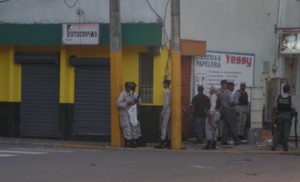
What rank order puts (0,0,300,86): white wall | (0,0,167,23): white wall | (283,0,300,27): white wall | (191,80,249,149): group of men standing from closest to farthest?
1. (191,80,249,149): group of men standing
2. (0,0,167,23): white wall
3. (0,0,300,86): white wall
4. (283,0,300,27): white wall

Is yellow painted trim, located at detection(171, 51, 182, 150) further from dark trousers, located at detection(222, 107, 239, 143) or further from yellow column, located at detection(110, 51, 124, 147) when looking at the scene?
dark trousers, located at detection(222, 107, 239, 143)

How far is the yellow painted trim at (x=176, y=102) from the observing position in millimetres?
19062

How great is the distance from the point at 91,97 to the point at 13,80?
281 centimetres

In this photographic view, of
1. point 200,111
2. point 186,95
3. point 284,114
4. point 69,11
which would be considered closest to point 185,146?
point 200,111

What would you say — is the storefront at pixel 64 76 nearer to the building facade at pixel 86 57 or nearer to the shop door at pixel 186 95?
the building facade at pixel 86 57

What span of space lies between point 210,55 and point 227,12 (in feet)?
5.33

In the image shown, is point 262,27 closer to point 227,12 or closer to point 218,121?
point 227,12

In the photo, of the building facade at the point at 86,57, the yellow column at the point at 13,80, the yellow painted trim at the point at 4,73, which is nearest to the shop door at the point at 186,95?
the building facade at the point at 86,57

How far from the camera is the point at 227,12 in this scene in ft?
74.8

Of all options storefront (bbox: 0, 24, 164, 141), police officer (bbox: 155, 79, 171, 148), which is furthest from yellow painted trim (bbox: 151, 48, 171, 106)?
police officer (bbox: 155, 79, 171, 148)

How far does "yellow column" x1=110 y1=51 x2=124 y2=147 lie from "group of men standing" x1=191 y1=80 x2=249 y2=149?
239 cm

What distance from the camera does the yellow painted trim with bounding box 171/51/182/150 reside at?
19062mm

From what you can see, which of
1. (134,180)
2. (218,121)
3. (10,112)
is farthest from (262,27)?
(134,180)

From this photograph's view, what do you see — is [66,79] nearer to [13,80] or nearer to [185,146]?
[13,80]
